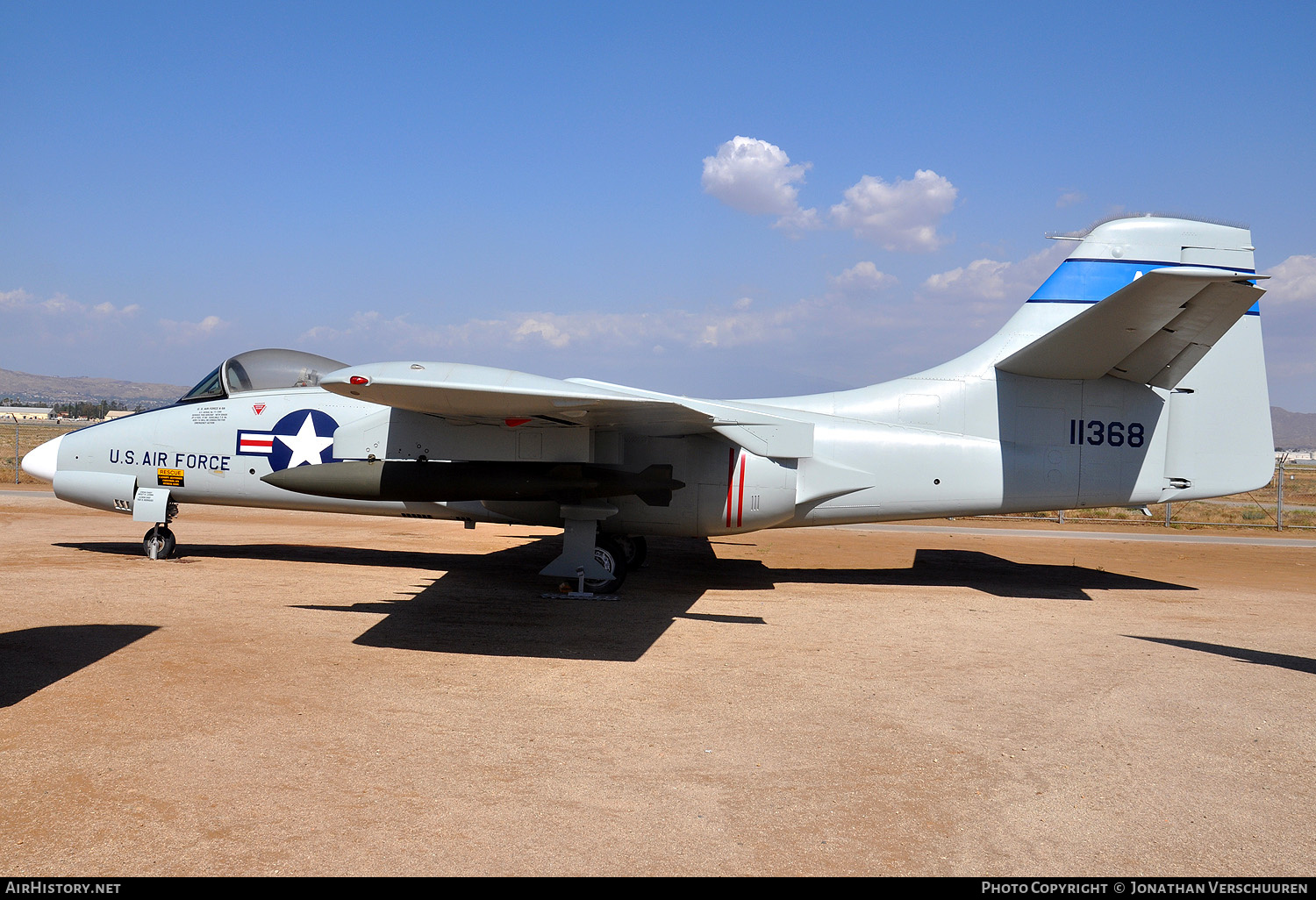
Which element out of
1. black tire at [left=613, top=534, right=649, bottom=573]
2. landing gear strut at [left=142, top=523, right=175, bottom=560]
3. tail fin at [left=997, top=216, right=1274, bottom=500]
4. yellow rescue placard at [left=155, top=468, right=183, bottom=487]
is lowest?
landing gear strut at [left=142, top=523, right=175, bottom=560]

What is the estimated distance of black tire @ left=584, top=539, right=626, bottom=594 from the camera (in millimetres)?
10672

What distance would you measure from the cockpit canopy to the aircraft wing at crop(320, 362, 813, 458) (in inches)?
143

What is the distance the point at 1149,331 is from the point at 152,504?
13929 mm

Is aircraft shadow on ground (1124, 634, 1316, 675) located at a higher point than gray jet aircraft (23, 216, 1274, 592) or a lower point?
lower

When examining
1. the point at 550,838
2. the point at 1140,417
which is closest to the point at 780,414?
the point at 1140,417

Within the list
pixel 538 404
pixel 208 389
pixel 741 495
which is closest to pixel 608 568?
pixel 741 495

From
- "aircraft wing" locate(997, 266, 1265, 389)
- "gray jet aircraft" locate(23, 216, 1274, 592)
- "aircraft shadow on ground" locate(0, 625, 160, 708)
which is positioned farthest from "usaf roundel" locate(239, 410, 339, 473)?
"aircraft wing" locate(997, 266, 1265, 389)

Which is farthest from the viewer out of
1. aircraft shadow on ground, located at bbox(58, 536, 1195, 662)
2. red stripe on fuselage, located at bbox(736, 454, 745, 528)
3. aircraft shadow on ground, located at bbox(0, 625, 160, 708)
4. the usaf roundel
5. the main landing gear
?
the usaf roundel

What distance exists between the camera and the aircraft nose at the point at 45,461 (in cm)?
1229

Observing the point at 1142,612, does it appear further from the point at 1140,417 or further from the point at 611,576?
the point at 611,576

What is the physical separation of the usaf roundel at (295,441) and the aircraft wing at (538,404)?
263cm

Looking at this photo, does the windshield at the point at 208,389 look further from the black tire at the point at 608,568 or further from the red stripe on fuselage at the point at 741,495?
the red stripe on fuselage at the point at 741,495

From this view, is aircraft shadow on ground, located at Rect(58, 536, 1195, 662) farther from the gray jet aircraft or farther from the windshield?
the windshield

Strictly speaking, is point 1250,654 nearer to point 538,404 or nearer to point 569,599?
point 569,599
